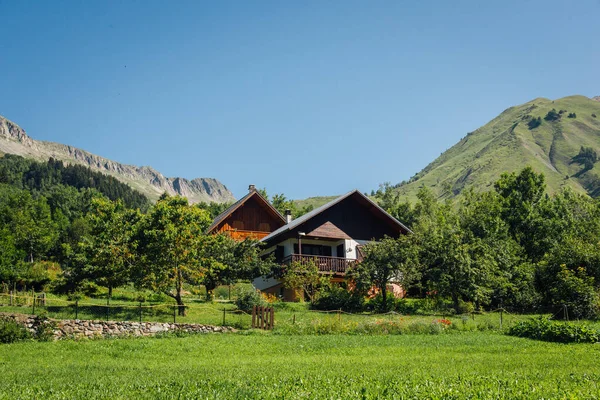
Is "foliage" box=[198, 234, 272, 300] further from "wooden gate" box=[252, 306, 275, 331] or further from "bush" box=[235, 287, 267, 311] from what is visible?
"wooden gate" box=[252, 306, 275, 331]

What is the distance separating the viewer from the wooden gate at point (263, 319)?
80.2ft

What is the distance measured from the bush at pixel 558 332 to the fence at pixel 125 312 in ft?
38.9

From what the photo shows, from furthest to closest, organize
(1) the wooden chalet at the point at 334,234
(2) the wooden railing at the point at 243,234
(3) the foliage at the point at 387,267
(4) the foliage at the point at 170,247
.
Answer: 1. (2) the wooden railing at the point at 243,234
2. (1) the wooden chalet at the point at 334,234
3. (3) the foliage at the point at 387,267
4. (4) the foliage at the point at 170,247

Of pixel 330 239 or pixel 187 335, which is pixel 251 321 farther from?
pixel 330 239

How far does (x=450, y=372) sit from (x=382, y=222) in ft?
105

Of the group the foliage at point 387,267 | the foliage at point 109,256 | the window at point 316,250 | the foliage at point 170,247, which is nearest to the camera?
the foliage at point 170,247

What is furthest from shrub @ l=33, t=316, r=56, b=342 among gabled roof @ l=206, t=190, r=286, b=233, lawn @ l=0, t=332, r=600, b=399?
gabled roof @ l=206, t=190, r=286, b=233

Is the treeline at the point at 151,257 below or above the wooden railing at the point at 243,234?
below

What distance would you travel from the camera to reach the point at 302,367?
1393 cm

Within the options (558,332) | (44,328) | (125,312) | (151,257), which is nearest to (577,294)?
(558,332)

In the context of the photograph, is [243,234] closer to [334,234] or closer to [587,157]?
[334,234]

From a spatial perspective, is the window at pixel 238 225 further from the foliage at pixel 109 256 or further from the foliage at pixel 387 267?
the foliage at pixel 387 267

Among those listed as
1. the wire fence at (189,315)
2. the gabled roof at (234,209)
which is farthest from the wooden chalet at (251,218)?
the wire fence at (189,315)

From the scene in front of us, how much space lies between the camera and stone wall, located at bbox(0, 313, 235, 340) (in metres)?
22.2
